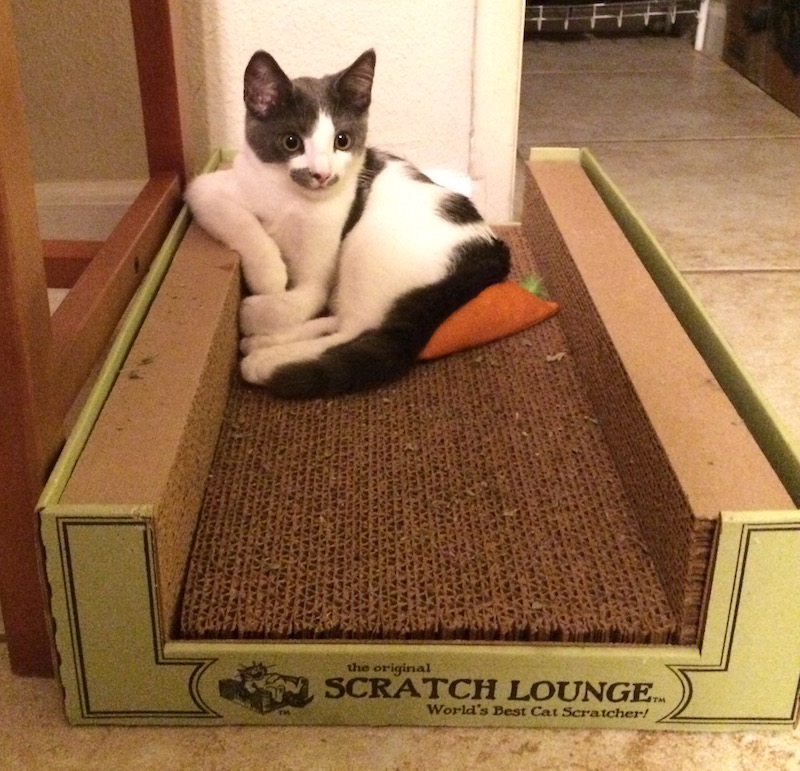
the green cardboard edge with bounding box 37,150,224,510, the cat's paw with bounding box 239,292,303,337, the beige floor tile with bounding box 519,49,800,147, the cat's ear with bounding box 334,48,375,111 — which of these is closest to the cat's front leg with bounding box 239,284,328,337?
the cat's paw with bounding box 239,292,303,337

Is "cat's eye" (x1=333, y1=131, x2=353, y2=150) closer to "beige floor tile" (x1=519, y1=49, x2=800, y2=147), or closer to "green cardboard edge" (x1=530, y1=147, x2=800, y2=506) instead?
"green cardboard edge" (x1=530, y1=147, x2=800, y2=506)

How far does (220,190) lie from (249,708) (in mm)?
627

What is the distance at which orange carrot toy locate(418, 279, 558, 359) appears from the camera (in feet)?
3.48

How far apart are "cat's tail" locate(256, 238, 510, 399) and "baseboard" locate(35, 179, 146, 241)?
636 mm

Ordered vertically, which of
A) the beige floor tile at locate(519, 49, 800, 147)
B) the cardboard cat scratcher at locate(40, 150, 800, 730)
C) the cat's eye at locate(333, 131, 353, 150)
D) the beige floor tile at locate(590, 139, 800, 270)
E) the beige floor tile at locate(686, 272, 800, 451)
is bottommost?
the beige floor tile at locate(686, 272, 800, 451)

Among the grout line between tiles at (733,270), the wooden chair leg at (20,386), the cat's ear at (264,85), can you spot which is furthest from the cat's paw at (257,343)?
the grout line between tiles at (733,270)

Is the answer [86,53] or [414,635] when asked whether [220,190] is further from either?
[414,635]

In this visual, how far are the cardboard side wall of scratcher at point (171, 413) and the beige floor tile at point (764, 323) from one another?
0.62m

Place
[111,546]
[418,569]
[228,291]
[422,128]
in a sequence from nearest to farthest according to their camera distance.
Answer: [111,546] → [418,569] → [228,291] → [422,128]

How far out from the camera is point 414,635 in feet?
2.29

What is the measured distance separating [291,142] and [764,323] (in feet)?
2.35

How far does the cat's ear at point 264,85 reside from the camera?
1012mm

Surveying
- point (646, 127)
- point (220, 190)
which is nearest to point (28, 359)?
point (220, 190)

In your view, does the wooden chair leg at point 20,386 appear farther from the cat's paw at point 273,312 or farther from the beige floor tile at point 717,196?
the beige floor tile at point 717,196
